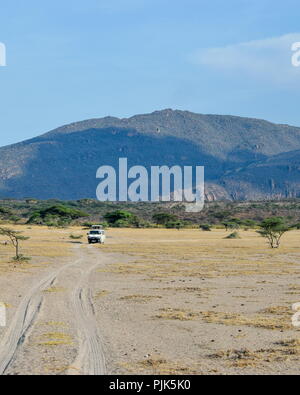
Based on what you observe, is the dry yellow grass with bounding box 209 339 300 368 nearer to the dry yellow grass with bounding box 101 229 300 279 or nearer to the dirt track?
the dirt track

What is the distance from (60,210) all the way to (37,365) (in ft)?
336

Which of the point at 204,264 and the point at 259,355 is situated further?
the point at 204,264

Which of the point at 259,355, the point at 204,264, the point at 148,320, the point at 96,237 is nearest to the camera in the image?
the point at 259,355

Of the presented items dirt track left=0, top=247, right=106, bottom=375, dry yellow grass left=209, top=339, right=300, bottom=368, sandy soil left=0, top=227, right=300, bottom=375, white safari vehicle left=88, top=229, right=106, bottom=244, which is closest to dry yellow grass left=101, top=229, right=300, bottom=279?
sandy soil left=0, top=227, right=300, bottom=375

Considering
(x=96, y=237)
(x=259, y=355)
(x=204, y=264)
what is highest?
(x=96, y=237)

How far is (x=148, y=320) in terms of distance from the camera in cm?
1778

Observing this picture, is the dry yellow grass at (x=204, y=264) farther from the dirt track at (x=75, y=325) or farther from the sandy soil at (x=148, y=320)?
the dirt track at (x=75, y=325)

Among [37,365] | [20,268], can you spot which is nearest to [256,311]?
[37,365]

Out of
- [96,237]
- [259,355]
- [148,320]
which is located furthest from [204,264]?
[96,237]

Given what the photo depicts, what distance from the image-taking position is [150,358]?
12.9m

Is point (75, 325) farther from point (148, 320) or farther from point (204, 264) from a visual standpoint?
point (204, 264)

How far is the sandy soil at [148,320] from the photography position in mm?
12586

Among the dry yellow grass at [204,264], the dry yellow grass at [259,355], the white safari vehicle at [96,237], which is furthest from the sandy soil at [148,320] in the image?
the white safari vehicle at [96,237]
